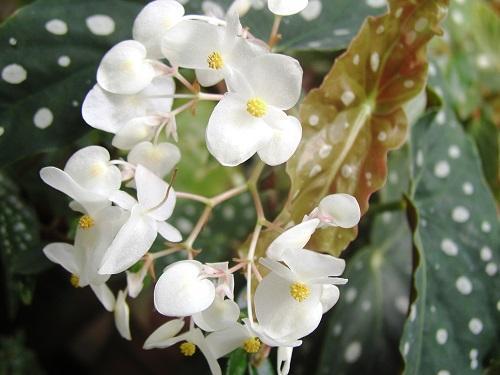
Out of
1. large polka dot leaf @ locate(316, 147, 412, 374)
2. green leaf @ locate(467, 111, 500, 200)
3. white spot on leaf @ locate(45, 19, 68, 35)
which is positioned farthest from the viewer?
green leaf @ locate(467, 111, 500, 200)

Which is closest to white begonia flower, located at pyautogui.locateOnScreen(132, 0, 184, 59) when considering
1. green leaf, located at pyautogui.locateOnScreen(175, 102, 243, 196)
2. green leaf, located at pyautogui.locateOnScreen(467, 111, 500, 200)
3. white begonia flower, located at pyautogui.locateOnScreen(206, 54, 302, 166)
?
white begonia flower, located at pyautogui.locateOnScreen(206, 54, 302, 166)

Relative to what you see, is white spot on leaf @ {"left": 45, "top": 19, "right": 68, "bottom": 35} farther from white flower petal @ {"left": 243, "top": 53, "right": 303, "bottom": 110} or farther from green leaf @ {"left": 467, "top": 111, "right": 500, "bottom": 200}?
green leaf @ {"left": 467, "top": 111, "right": 500, "bottom": 200}

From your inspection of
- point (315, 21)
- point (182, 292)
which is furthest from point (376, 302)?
point (182, 292)

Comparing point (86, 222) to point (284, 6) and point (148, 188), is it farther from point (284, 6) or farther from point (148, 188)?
point (284, 6)

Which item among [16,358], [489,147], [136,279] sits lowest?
[16,358]

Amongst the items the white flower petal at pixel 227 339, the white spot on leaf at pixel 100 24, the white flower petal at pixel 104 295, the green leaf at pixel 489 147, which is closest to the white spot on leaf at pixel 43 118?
the white spot on leaf at pixel 100 24

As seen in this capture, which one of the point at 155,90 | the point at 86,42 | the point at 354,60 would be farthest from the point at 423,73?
the point at 86,42
